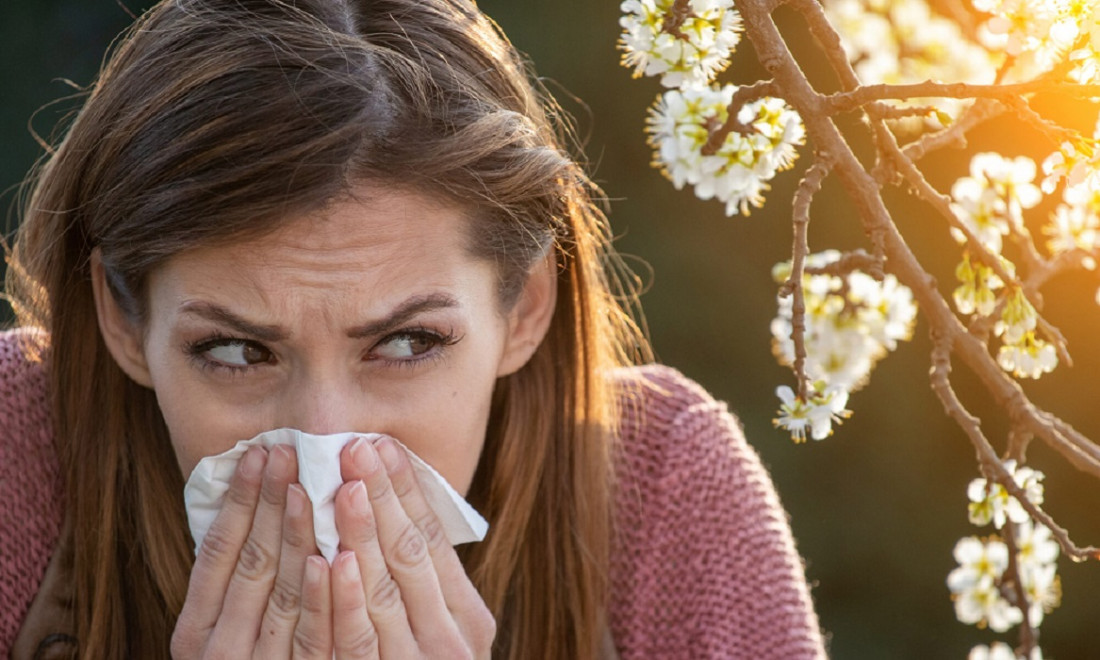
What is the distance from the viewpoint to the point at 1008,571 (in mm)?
1462

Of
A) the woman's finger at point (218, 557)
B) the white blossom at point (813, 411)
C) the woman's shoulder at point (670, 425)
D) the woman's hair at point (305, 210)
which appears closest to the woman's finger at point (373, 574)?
the woman's finger at point (218, 557)

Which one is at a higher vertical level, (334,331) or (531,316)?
(531,316)

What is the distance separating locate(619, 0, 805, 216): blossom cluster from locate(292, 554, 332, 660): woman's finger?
0.58m

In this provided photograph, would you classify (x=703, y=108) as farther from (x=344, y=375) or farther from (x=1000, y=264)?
(x=344, y=375)

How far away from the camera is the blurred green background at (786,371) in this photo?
3.24 meters

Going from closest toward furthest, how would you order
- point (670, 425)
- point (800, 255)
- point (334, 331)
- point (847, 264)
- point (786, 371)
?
1. point (800, 255)
2. point (847, 264)
3. point (334, 331)
4. point (670, 425)
5. point (786, 371)

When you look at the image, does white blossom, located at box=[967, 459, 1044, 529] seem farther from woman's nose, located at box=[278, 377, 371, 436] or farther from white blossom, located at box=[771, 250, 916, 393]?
woman's nose, located at box=[278, 377, 371, 436]

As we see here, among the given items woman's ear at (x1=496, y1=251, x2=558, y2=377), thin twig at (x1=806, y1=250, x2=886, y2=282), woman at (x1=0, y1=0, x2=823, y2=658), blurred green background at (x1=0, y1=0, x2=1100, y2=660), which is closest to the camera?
thin twig at (x1=806, y1=250, x2=886, y2=282)

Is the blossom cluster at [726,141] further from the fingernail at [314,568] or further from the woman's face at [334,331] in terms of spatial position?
the fingernail at [314,568]

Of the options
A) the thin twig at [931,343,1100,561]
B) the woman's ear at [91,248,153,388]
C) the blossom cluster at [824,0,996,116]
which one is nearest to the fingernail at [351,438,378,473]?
the woman's ear at [91,248,153,388]

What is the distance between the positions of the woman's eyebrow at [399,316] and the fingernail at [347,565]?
0.24m

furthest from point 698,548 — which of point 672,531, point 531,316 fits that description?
point 531,316

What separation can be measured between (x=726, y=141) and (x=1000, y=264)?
11.9 inches

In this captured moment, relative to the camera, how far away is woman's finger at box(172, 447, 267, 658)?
1385mm
